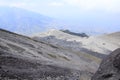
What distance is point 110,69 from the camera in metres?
16.1

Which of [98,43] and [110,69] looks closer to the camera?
[110,69]

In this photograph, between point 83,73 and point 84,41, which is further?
point 84,41

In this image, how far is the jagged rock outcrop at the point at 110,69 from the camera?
15.5 meters

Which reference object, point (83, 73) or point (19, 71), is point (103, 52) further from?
point (19, 71)

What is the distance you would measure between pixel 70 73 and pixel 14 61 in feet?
14.4

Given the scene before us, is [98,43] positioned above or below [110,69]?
above

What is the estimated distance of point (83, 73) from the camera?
85.1ft

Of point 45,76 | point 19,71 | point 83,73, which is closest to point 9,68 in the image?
point 19,71

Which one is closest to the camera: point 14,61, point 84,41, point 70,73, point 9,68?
point 9,68

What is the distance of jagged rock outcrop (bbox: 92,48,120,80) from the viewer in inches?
610

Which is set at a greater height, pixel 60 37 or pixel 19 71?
pixel 60 37

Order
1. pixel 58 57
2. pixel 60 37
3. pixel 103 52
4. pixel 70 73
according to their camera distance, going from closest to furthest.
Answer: pixel 70 73, pixel 58 57, pixel 103 52, pixel 60 37

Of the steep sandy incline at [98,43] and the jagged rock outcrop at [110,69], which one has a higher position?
the steep sandy incline at [98,43]

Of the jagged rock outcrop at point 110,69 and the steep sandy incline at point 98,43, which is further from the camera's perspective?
the steep sandy incline at point 98,43
